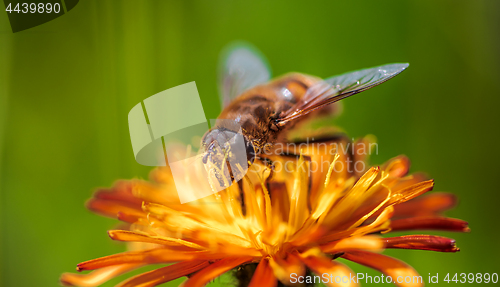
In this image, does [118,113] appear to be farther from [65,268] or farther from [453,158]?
[453,158]

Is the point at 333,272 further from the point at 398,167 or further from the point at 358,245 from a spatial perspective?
the point at 398,167

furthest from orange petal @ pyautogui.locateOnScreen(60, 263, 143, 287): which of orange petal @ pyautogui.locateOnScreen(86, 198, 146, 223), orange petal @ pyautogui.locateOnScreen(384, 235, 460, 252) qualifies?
orange petal @ pyautogui.locateOnScreen(384, 235, 460, 252)

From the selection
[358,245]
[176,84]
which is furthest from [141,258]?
[176,84]

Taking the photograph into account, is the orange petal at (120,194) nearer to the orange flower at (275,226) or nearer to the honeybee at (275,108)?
the orange flower at (275,226)

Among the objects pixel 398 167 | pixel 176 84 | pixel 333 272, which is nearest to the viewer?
→ pixel 333 272

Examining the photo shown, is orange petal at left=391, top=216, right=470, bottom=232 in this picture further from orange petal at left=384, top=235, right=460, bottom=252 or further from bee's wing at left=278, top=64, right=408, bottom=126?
bee's wing at left=278, top=64, right=408, bottom=126

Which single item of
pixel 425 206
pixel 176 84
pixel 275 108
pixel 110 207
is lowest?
pixel 425 206

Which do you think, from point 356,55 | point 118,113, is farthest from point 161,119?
point 356,55
